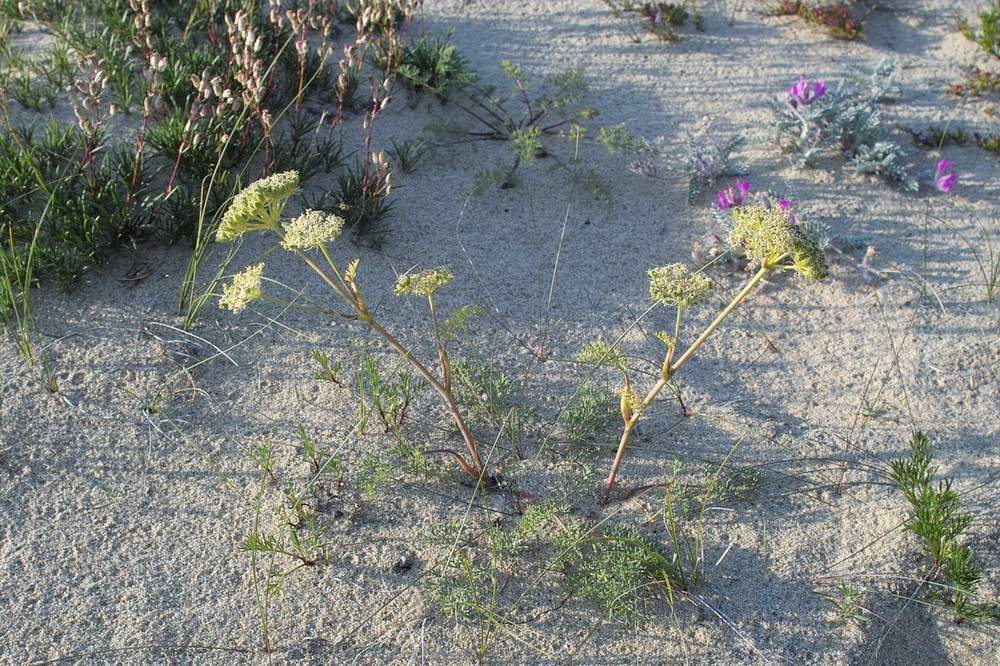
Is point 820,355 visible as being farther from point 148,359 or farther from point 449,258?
point 148,359

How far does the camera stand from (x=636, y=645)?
2.82 metres

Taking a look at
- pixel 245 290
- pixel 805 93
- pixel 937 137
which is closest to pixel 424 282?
pixel 245 290

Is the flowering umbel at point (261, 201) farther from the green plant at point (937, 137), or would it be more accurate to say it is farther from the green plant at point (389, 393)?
the green plant at point (937, 137)

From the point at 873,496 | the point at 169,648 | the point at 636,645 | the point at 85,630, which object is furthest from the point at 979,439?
the point at 85,630

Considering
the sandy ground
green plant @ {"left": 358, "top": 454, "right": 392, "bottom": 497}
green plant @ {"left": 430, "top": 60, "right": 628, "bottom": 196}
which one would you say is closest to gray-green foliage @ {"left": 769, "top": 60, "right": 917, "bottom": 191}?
the sandy ground

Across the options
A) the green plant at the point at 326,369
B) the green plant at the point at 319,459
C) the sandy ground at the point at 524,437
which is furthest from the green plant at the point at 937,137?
the green plant at the point at 319,459

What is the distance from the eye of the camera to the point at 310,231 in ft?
8.07

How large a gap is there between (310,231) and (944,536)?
2476 mm

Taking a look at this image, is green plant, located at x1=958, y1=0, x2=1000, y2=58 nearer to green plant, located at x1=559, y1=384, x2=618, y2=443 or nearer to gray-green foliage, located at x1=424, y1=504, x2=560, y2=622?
green plant, located at x1=559, y1=384, x2=618, y2=443

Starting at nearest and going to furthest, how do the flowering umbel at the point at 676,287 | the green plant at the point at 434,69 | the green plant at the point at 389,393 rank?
the flowering umbel at the point at 676,287 < the green plant at the point at 389,393 < the green plant at the point at 434,69

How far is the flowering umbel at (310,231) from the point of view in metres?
2.43

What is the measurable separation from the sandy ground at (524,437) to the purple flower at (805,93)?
1.05ft

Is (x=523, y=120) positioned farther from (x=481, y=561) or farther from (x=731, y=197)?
(x=481, y=561)

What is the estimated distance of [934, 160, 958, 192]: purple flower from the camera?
4625 mm
